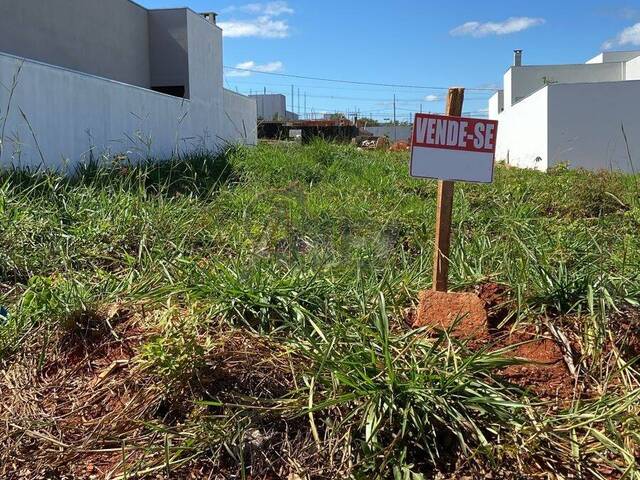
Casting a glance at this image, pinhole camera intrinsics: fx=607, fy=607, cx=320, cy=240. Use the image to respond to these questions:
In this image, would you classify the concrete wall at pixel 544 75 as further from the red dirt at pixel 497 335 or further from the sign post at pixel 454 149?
the red dirt at pixel 497 335

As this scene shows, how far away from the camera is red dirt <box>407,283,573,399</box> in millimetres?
2604

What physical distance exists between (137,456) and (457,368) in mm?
1287

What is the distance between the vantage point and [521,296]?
119 inches

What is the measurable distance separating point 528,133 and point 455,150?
18344 millimetres

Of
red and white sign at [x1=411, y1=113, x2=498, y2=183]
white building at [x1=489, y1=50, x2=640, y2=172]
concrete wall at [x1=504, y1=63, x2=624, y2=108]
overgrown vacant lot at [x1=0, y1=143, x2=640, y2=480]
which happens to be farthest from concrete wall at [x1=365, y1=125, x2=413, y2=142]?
red and white sign at [x1=411, y1=113, x2=498, y2=183]

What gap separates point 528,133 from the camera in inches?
789

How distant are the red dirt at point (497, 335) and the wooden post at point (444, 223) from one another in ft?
0.43

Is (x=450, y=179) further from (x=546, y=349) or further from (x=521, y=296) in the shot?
(x=546, y=349)

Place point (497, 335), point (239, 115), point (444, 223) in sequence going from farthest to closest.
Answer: point (239, 115)
point (444, 223)
point (497, 335)

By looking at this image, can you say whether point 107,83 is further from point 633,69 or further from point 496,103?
point 496,103

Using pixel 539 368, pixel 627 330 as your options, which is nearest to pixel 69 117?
pixel 539 368

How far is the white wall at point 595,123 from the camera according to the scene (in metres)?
16.7

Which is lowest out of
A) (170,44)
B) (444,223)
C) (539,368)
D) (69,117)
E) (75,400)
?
(75,400)

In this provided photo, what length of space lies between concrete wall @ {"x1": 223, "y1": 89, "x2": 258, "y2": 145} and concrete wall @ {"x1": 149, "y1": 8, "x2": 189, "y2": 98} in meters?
2.84
